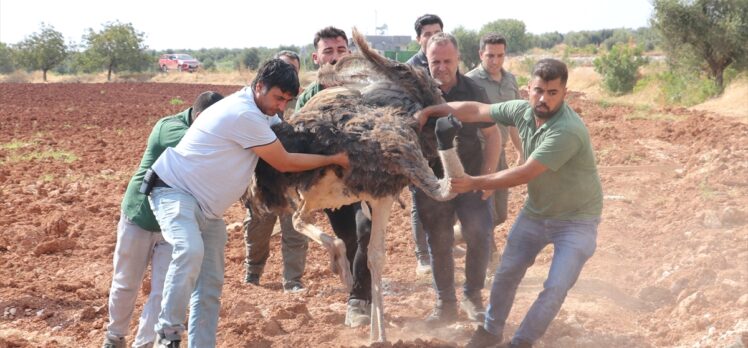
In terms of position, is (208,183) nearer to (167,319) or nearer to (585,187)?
(167,319)

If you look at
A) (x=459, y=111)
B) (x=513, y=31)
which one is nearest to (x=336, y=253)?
(x=459, y=111)

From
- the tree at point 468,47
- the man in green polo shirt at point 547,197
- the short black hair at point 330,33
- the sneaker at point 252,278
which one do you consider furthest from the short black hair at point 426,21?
the tree at point 468,47

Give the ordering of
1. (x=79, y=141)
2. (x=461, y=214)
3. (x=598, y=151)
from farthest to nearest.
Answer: (x=79, y=141)
(x=598, y=151)
(x=461, y=214)

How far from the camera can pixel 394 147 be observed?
4.64 metres

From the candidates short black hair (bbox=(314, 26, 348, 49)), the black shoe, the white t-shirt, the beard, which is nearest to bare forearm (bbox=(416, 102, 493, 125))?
the beard

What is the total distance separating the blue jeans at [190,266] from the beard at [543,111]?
1964mm

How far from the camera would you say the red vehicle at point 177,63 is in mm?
61688

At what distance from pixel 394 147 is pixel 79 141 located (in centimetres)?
1340

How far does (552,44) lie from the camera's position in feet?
333

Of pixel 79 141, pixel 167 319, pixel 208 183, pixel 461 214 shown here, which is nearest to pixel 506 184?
pixel 461 214

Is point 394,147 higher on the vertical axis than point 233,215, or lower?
higher

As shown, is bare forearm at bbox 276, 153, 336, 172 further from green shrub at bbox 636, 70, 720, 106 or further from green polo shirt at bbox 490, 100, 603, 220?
green shrub at bbox 636, 70, 720, 106

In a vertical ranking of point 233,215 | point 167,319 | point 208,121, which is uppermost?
point 208,121

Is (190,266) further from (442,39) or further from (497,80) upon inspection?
(497,80)
